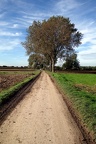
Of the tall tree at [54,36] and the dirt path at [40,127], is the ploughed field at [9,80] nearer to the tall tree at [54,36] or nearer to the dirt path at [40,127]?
the dirt path at [40,127]

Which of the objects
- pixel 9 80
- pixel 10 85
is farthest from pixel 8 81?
pixel 10 85

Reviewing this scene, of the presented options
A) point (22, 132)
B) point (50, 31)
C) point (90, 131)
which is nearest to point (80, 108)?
point (90, 131)

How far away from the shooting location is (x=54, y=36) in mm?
58750

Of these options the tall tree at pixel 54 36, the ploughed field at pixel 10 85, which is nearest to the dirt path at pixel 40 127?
the ploughed field at pixel 10 85

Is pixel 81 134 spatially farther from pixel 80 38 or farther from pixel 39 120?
pixel 80 38

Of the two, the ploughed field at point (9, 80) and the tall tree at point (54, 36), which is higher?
the tall tree at point (54, 36)

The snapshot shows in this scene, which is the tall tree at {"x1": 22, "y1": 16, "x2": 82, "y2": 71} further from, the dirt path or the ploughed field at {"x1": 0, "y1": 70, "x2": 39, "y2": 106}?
the dirt path

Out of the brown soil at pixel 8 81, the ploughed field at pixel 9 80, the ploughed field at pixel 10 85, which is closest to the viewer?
the ploughed field at pixel 10 85

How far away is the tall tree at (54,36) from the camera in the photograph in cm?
5800

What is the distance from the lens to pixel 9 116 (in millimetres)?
9609

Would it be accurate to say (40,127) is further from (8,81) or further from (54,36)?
(54,36)

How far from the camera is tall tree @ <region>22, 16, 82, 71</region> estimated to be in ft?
190

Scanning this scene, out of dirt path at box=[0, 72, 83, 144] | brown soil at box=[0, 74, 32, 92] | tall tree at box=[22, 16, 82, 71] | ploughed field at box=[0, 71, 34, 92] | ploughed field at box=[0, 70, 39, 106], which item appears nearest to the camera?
dirt path at box=[0, 72, 83, 144]

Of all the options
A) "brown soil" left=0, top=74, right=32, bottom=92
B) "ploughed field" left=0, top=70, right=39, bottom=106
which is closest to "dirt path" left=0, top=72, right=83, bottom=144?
"ploughed field" left=0, top=70, right=39, bottom=106
